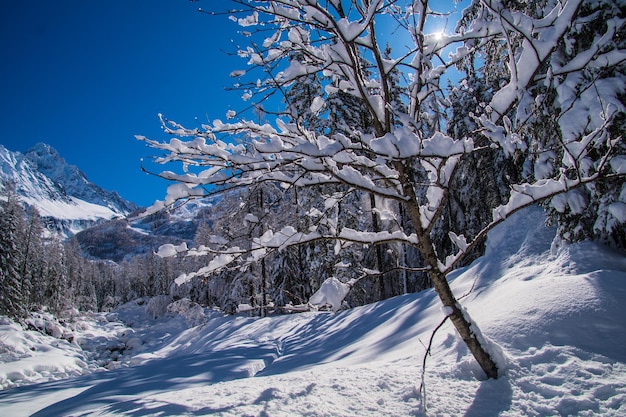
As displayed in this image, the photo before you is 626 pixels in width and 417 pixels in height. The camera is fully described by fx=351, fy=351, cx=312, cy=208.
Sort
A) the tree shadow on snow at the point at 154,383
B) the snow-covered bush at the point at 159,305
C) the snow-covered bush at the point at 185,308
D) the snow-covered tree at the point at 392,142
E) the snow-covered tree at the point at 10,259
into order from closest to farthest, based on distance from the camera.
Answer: the snow-covered tree at the point at 392,142 < the tree shadow on snow at the point at 154,383 < the snow-covered bush at the point at 185,308 < the snow-covered tree at the point at 10,259 < the snow-covered bush at the point at 159,305

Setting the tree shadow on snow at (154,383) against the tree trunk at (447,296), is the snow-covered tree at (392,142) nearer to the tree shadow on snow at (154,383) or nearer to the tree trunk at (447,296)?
the tree trunk at (447,296)

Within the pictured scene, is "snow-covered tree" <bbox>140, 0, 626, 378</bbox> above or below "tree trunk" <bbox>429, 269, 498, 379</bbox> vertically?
above

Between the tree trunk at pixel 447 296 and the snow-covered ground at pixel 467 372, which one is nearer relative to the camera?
the snow-covered ground at pixel 467 372

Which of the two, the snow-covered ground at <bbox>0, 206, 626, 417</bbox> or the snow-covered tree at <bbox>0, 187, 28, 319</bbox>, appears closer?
the snow-covered ground at <bbox>0, 206, 626, 417</bbox>

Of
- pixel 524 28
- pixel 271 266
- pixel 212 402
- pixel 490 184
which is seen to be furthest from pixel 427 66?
pixel 271 266

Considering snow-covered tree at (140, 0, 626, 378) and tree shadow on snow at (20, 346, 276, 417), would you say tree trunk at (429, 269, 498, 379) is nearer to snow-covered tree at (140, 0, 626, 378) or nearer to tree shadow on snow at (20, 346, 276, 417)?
snow-covered tree at (140, 0, 626, 378)

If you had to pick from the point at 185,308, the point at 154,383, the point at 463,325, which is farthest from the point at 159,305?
the point at 463,325

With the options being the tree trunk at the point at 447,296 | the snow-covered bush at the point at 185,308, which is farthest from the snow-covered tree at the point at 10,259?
the tree trunk at the point at 447,296

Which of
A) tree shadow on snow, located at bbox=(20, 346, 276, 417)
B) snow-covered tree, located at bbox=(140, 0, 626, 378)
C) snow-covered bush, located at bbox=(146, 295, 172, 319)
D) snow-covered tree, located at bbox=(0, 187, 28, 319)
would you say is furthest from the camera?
snow-covered bush, located at bbox=(146, 295, 172, 319)

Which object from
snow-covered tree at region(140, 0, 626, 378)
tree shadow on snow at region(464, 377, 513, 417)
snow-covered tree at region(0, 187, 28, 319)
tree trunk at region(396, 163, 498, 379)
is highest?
snow-covered tree at region(0, 187, 28, 319)

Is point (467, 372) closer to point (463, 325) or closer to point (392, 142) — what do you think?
point (463, 325)

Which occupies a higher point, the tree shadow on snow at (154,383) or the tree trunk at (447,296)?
the tree trunk at (447,296)

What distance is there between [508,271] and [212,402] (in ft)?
17.4

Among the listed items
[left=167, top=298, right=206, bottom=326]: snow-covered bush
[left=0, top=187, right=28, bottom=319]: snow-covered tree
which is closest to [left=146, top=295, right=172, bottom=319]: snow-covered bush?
[left=0, top=187, right=28, bottom=319]: snow-covered tree
